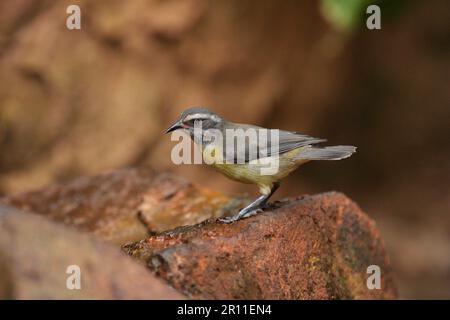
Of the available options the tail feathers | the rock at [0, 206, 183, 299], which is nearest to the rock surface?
the rock at [0, 206, 183, 299]

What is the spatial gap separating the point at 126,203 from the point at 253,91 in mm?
4978

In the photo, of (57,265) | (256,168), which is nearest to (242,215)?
(256,168)

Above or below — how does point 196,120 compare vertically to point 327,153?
above

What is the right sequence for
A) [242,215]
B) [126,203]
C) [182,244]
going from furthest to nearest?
[126,203], [242,215], [182,244]

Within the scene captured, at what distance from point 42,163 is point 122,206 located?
369 cm

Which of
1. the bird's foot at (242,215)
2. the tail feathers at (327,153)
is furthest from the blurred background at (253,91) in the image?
the bird's foot at (242,215)

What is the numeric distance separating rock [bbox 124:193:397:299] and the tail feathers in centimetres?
36

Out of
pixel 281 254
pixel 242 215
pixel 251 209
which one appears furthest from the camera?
pixel 251 209

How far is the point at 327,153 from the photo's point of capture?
576cm

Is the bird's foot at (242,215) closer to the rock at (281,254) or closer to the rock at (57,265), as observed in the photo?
the rock at (281,254)

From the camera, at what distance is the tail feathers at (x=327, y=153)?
18.7 ft

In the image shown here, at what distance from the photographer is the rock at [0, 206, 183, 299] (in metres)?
3.71

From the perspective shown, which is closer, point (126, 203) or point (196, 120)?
point (196, 120)

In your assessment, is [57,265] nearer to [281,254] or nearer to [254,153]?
[281,254]
